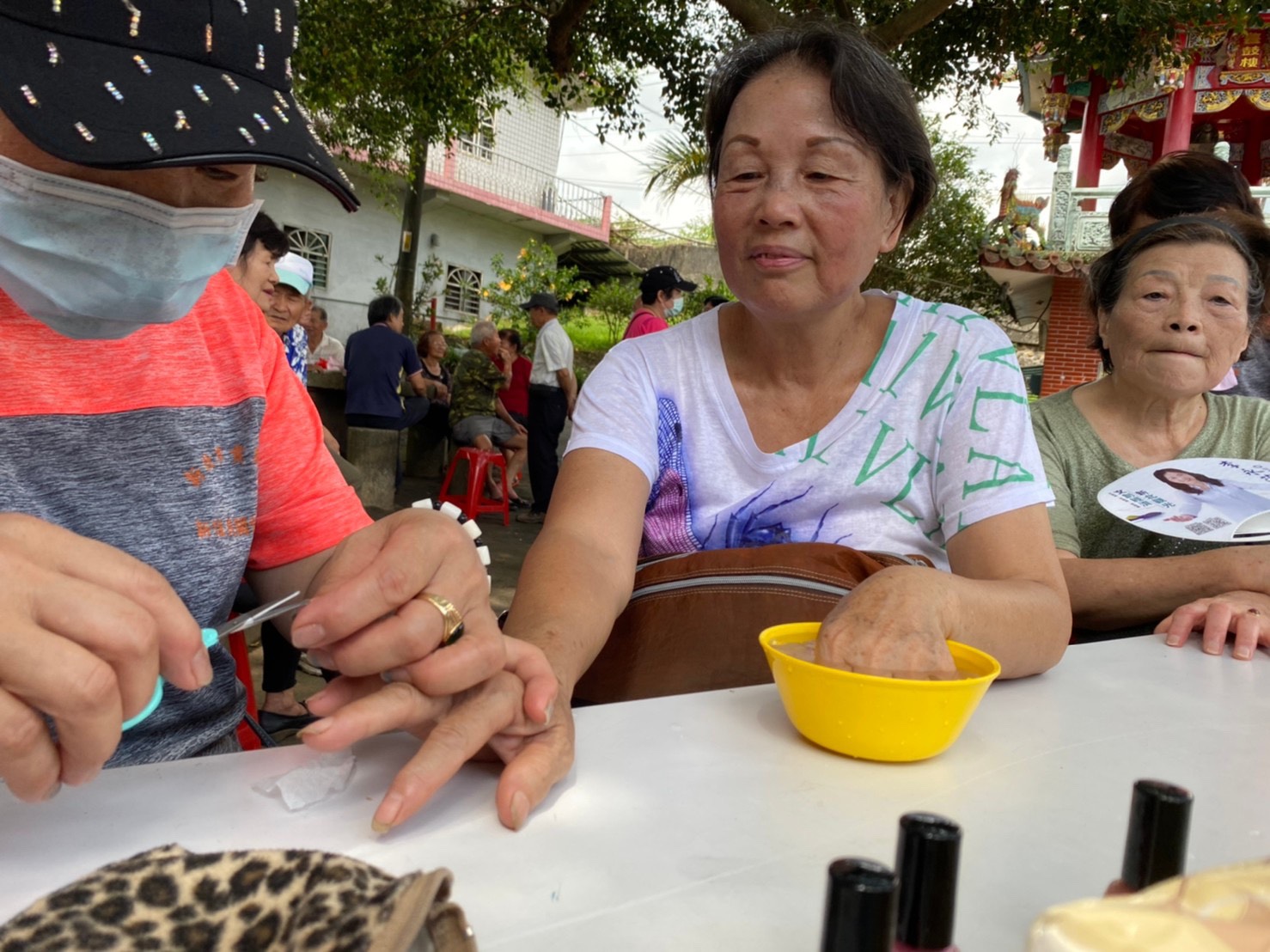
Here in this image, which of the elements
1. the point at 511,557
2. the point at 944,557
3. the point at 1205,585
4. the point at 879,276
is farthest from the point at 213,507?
the point at 879,276

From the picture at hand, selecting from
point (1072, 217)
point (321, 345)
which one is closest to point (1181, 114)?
point (1072, 217)

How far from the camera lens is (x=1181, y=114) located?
11180mm

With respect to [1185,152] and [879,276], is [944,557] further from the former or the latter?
[879,276]

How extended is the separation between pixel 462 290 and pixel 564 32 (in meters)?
14.0

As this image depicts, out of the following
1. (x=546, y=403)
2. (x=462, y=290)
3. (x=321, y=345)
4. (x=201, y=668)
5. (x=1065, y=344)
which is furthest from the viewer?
(x=462, y=290)

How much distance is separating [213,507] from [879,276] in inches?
716

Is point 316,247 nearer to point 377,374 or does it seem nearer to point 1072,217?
point 377,374

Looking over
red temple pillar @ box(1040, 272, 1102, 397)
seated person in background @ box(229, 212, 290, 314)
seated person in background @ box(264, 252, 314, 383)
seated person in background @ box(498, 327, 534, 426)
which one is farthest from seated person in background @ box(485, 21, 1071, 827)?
red temple pillar @ box(1040, 272, 1102, 397)

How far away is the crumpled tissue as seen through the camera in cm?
82

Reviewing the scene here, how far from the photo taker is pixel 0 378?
111 cm

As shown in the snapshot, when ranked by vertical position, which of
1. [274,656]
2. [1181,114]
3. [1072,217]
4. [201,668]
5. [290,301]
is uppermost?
[1181,114]

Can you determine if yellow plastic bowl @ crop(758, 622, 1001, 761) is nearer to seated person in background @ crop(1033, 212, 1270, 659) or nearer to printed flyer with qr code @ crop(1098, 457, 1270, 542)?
printed flyer with qr code @ crop(1098, 457, 1270, 542)

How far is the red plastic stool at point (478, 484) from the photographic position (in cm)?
810

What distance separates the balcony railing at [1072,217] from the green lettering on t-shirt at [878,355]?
35.8 feet
